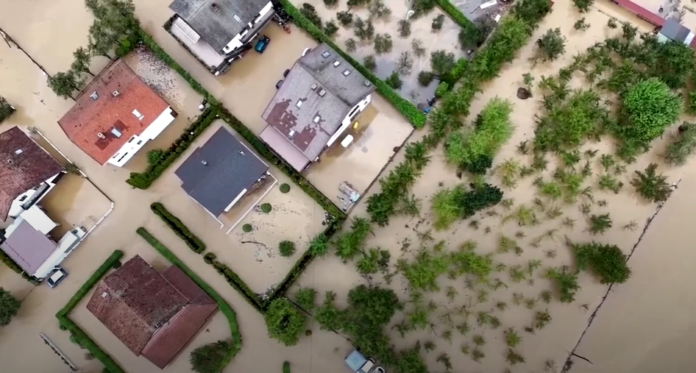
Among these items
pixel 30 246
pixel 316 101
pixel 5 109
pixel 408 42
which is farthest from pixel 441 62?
pixel 5 109

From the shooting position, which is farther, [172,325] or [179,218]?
[179,218]

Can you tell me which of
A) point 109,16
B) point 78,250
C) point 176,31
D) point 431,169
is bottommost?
point 78,250

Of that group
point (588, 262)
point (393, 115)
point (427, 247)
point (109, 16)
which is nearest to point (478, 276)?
point (427, 247)

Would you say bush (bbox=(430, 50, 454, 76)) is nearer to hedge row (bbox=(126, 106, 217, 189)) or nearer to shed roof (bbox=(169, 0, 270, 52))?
shed roof (bbox=(169, 0, 270, 52))

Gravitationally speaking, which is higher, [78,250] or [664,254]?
[664,254]

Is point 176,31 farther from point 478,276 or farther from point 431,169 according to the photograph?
point 478,276

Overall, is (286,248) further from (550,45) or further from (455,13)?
(550,45)

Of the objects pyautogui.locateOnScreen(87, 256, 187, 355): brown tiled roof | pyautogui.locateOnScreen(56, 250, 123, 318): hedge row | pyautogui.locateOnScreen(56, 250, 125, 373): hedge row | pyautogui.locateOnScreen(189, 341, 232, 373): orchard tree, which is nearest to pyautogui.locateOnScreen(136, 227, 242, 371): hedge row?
pyautogui.locateOnScreen(189, 341, 232, 373): orchard tree

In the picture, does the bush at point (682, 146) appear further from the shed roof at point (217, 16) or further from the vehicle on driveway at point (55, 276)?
the vehicle on driveway at point (55, 276)
